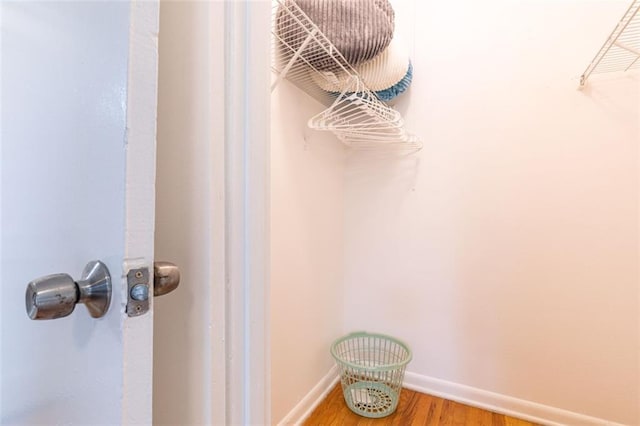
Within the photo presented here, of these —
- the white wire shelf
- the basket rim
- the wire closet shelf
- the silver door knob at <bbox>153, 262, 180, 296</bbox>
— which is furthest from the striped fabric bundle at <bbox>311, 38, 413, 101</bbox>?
the basket rim

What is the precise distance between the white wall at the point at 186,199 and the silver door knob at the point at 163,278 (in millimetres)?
A: 47

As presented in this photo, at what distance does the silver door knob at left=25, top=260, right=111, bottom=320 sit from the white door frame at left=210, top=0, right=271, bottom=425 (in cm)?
12

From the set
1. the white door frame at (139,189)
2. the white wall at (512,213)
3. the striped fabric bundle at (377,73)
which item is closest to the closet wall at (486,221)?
the white wall at (512,213)

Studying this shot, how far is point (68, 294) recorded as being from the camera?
279 millimetres

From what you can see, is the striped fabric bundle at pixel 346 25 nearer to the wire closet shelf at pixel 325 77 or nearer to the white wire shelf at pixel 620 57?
the wire closet shelf at pixel 325 77

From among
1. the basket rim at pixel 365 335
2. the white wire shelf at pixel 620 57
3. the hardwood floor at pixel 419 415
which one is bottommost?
the hardwood floor at pixel 419 415

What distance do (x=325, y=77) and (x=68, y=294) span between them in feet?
3.51

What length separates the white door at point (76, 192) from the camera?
0.92 ft

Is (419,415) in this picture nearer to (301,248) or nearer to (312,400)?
(312,400)

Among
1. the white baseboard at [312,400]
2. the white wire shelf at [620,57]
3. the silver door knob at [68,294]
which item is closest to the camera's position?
the silver door knob at [68,294]

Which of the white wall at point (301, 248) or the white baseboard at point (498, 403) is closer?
the white wall at point (301, 248)

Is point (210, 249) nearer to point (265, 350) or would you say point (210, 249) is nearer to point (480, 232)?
point (265, 350)

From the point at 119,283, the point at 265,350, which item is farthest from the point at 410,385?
the point at 119,283

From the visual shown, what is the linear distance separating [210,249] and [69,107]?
0.73ft
